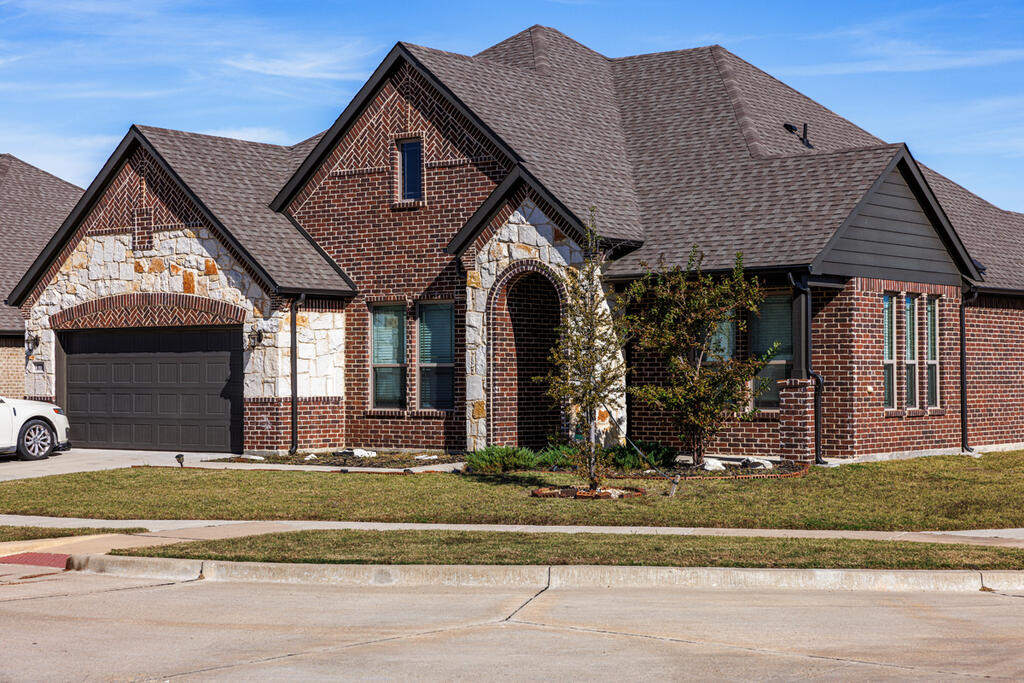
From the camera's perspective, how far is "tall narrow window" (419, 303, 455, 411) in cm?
2464

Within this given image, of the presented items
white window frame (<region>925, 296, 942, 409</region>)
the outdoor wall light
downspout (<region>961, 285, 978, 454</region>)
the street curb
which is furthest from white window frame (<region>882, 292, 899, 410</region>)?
the street curb

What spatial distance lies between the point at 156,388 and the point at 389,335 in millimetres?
4973

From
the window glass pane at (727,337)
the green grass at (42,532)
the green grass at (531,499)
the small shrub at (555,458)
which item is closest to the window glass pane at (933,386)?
the green grass at (531,499)

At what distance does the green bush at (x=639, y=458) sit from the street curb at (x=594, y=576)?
7.99m

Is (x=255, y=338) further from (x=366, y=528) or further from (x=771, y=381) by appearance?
(x=366, y=528)

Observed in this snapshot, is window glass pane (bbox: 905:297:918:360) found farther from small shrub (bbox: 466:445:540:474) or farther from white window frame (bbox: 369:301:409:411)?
white window frame (bbox: 369:301:409:411)

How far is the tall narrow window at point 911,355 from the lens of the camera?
2344 cm

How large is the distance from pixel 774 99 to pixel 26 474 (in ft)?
56.2

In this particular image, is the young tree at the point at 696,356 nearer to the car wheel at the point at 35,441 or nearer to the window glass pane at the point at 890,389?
the window glass pane at the point at 890,389

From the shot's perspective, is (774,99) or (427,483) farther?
(774,99)

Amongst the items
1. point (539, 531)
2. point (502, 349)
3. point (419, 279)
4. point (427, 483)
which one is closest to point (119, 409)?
point (419, 279)

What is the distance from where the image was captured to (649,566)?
11.6 meters

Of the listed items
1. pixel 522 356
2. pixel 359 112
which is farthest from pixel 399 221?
pixel 522 356

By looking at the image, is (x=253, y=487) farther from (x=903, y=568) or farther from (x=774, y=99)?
(x=774, y=99)
